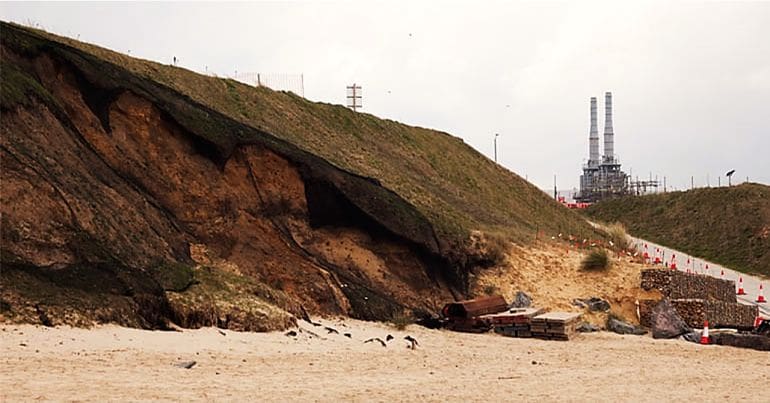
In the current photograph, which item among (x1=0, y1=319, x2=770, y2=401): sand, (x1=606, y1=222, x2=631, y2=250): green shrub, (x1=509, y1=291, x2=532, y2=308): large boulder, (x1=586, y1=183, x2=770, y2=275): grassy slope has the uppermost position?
(x1=586, y1=183, x2=770, y2=275): grassy slope

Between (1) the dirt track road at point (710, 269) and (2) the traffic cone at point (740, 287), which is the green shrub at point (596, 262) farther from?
(2) the traffic cone at point (740, 287)

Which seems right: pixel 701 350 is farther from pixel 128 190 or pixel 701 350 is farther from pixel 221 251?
pixel 128 190

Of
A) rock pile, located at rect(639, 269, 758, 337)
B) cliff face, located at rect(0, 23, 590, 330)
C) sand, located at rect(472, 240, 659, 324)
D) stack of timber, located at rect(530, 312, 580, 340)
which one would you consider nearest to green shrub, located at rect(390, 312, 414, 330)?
cliff face, located at rect(0, 23, 590, 330)

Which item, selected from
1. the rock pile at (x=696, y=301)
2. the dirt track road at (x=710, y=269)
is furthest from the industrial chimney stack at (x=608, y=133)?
the rock pile at (x=696, y=301)

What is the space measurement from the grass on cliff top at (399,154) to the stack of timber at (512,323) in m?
5.90

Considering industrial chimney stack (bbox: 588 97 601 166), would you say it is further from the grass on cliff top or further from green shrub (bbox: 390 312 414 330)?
green shrub (bbox: 390 312 414 330)

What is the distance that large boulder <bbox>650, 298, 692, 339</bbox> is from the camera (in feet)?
68.4

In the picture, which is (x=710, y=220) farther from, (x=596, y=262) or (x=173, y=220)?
(x=173, y=220)

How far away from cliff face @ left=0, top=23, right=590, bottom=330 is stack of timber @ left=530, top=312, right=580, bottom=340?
10.5 feet

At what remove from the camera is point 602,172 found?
313ft

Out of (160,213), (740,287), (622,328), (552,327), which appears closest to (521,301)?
(622,328)

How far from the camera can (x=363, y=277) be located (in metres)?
20.8

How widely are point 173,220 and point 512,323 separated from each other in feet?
28.5

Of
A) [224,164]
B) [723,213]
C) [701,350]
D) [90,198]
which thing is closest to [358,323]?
[224,164]
